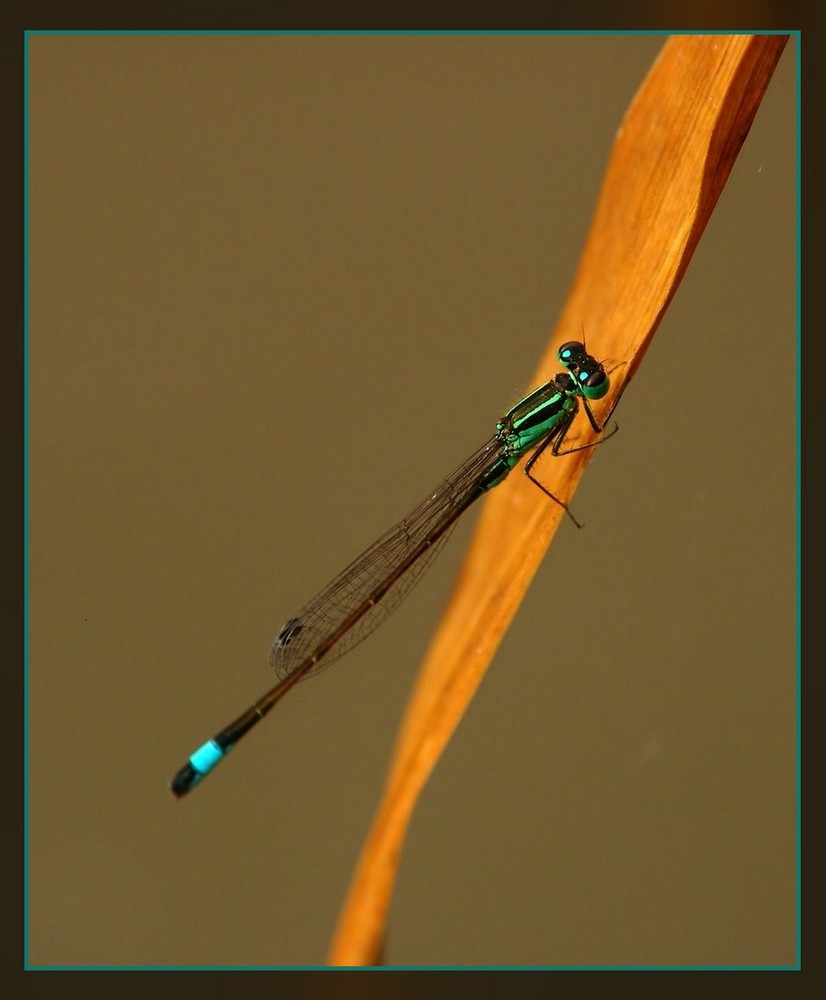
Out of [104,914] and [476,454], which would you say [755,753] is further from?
[104,914]

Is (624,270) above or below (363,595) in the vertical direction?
below

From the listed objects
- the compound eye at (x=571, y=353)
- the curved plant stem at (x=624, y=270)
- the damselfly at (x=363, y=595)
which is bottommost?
the curved plant stem at (x=624, y=270)

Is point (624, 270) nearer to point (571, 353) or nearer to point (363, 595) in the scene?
point (571, 353)

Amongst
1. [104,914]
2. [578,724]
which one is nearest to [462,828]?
[578,724]

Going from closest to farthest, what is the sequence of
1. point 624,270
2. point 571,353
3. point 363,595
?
1. point 624,270
2. point 571,353
3. point 363,595

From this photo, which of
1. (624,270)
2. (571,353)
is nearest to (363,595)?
(571,353)

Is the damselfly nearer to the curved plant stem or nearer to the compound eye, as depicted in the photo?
the compound eye

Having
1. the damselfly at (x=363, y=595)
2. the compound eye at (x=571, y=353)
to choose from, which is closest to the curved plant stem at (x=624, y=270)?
the compound eye at (x=571, y=353)

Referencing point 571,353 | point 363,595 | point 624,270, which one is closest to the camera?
point 624,270

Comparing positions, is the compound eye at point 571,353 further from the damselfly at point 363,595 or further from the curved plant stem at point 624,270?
the damselfly at point 363,595
